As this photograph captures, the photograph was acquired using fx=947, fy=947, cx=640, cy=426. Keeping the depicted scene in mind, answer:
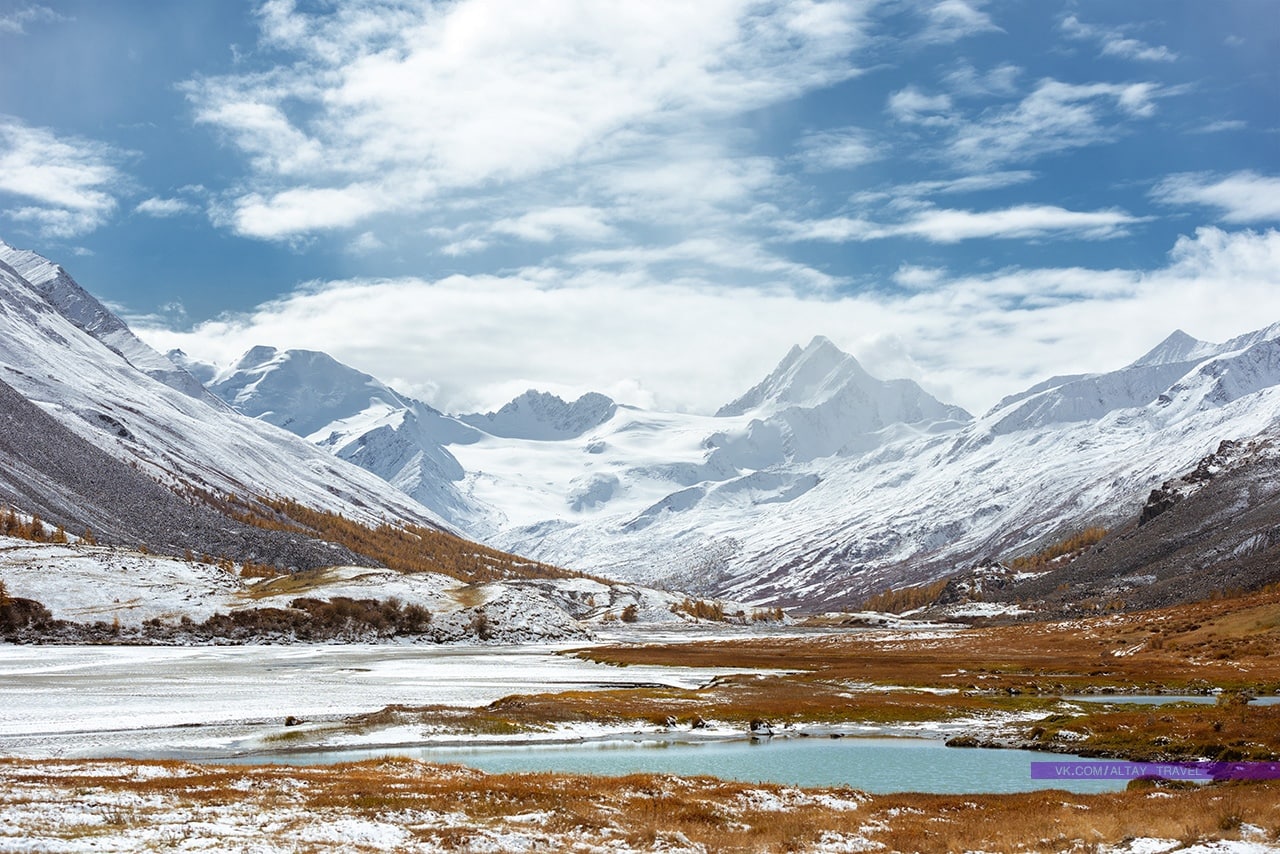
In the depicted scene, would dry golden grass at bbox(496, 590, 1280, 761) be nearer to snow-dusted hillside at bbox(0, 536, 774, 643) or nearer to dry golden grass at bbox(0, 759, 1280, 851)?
dry golden grass at bbox(0, 759, 1280, 851)

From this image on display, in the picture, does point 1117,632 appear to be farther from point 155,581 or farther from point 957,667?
point 155,581

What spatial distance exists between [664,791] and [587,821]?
7918mm

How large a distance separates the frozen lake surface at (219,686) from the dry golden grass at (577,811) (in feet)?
56.3

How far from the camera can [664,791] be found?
1618 inches

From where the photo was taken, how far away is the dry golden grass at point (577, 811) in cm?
3003

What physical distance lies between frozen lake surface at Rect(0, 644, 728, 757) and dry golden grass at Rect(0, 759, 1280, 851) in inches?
675

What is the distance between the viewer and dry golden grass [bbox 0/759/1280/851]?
98.5 ft

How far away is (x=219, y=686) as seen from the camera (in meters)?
89.7

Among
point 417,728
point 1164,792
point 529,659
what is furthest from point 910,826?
point 529,659

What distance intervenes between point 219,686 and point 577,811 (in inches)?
2630

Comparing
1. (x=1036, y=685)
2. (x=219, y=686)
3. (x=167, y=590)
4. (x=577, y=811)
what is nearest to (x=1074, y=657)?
(x=1036, y=685)

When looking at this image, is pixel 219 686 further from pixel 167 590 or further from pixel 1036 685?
pixel 167 590

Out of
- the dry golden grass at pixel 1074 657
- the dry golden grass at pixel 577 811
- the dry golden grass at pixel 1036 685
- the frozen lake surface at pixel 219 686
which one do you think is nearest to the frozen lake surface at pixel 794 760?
the dry golden grass at pixel 1036 685

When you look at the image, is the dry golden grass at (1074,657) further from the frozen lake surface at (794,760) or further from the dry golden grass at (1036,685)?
the frozen lake surface at (794,760)
